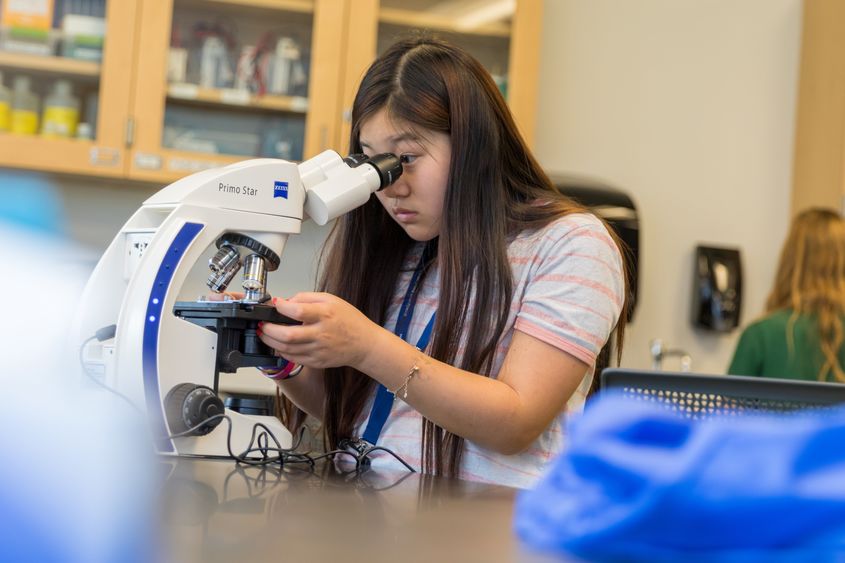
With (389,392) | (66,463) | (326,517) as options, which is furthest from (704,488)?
(389,392)

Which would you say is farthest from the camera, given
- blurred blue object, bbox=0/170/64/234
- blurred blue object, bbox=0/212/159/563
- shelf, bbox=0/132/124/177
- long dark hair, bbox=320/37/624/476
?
blurred blue object, bbox=0/170/64/234

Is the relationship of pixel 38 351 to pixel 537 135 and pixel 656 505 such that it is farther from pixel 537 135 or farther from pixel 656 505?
pixel 537 135

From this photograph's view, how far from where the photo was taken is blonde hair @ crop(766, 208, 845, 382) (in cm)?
284

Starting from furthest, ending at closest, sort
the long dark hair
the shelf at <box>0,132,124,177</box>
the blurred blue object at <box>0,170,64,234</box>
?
the blurred blue object at <box>0,170,64,234</box> → the shelf at <box>0,132,124,177</box> → the long dark hair

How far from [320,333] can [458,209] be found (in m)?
0.35

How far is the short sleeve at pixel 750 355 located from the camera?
115 inches

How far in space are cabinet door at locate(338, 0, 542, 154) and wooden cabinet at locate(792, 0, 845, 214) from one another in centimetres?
102

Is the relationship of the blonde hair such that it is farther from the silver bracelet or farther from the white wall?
the silver bracelet

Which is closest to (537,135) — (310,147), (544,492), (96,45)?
(310,147)

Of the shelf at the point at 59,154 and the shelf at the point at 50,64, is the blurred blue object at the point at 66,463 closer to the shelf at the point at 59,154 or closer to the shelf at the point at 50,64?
the shelf at the point at 59,154

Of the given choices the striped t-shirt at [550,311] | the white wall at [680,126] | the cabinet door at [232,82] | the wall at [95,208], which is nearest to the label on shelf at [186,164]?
the cabinet door at [232,82]

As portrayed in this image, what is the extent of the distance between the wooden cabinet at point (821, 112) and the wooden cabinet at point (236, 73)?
3.42ft

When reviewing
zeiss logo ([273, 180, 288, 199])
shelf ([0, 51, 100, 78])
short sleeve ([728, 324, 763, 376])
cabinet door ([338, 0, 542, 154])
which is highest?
cabinet door ([338, 0, 542, 154])

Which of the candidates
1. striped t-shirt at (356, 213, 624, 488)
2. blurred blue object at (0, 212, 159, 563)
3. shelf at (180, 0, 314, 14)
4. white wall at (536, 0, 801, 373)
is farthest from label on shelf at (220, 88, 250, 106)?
striped t-shirt at (356, 213, 624, 488)
